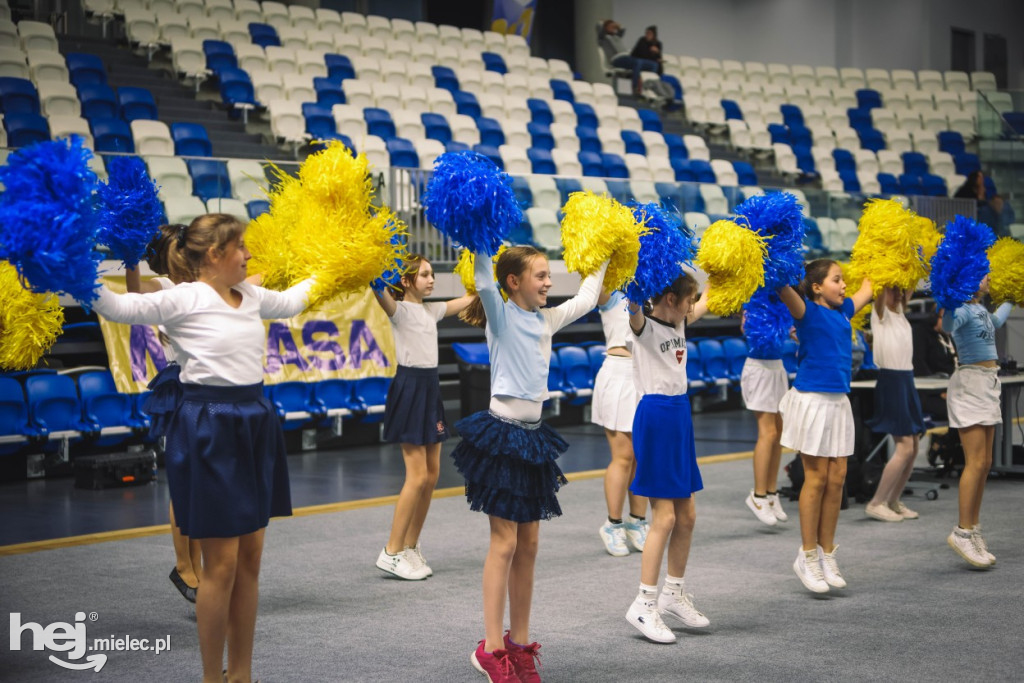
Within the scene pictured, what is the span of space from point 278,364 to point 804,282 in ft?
20.7

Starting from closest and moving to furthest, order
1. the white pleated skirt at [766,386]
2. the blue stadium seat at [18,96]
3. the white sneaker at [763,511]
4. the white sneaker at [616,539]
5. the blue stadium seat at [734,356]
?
the white sneaker at [616,539] → the white sneaker at [763,511] → the white pleated skirt at [766,386] → the blue stadium seat at [18,96] → the blue stadium seat at [734,356]

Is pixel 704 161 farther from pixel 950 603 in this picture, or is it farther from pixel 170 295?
pixel 170 295

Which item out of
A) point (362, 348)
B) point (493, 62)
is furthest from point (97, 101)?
point (493, 62)

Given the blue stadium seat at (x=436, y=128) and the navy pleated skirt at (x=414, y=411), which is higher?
the blue stadium seat at (x=436, y=128)

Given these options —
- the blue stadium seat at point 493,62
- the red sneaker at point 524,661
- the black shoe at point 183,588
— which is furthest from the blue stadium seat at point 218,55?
the red sneaker at point 524,661

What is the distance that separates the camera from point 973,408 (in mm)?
5715

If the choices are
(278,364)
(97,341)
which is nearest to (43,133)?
Answer: (97,341)

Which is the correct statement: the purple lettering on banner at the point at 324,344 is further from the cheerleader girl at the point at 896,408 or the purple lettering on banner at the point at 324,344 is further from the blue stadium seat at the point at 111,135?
the cheerleader girl at the point at 896,408

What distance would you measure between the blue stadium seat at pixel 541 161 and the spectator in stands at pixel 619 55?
5386 mm

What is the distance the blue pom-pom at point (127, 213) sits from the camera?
3.89 meters

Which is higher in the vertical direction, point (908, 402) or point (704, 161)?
point (704, 161)

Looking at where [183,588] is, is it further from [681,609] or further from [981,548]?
[981,548]

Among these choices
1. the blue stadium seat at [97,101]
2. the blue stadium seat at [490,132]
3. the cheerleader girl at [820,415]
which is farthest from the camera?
the blue stadium seat at [490,132]

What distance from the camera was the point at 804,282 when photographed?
5.32m
